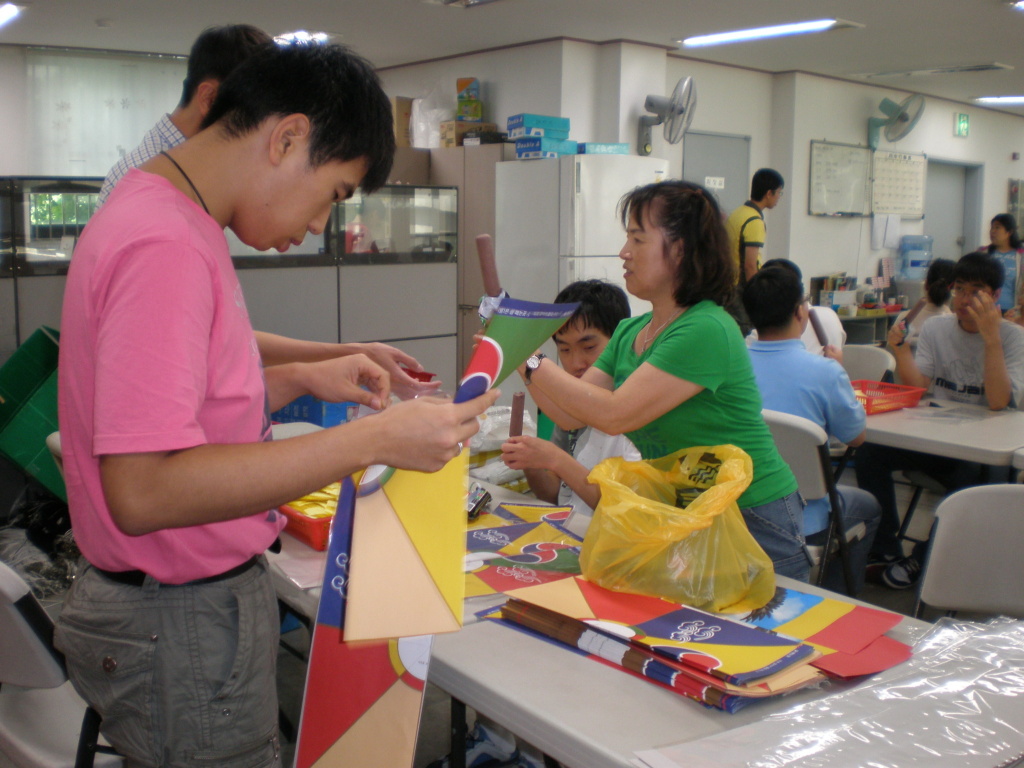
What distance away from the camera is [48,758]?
1.37 metres

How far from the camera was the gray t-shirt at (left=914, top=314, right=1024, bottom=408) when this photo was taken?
3.24m

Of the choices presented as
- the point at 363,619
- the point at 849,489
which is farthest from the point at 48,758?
the point at 849,489

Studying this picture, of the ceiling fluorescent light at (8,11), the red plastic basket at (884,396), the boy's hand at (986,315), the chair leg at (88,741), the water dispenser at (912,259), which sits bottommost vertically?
the chair leg at (88,741)

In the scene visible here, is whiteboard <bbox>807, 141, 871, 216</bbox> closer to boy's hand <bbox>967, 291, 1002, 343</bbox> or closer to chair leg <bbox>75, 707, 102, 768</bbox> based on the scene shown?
boy's hand <bbox>967, 291, 1002, 343</bbox>

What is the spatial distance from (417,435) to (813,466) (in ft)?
5.86

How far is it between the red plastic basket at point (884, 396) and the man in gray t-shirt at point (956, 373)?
20 centimetres

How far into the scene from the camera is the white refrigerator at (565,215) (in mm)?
5184

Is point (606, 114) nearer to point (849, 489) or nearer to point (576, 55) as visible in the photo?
point (576, 55)

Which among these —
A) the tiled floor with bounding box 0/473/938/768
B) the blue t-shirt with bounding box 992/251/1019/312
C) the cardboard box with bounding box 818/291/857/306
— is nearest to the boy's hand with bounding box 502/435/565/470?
the tiled floor with bounding box 0/473/938/768

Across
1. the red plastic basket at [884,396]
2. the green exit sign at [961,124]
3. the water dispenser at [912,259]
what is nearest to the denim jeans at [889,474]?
the red plastic basket at [884,396]

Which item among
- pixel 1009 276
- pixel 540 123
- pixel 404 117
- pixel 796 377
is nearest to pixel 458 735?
pixel 796 377

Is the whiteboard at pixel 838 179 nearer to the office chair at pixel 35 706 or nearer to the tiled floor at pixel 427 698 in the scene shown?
the tiled floor at pixel 427 698

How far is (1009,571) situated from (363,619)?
144cm

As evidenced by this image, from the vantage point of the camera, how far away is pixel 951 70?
738cm
